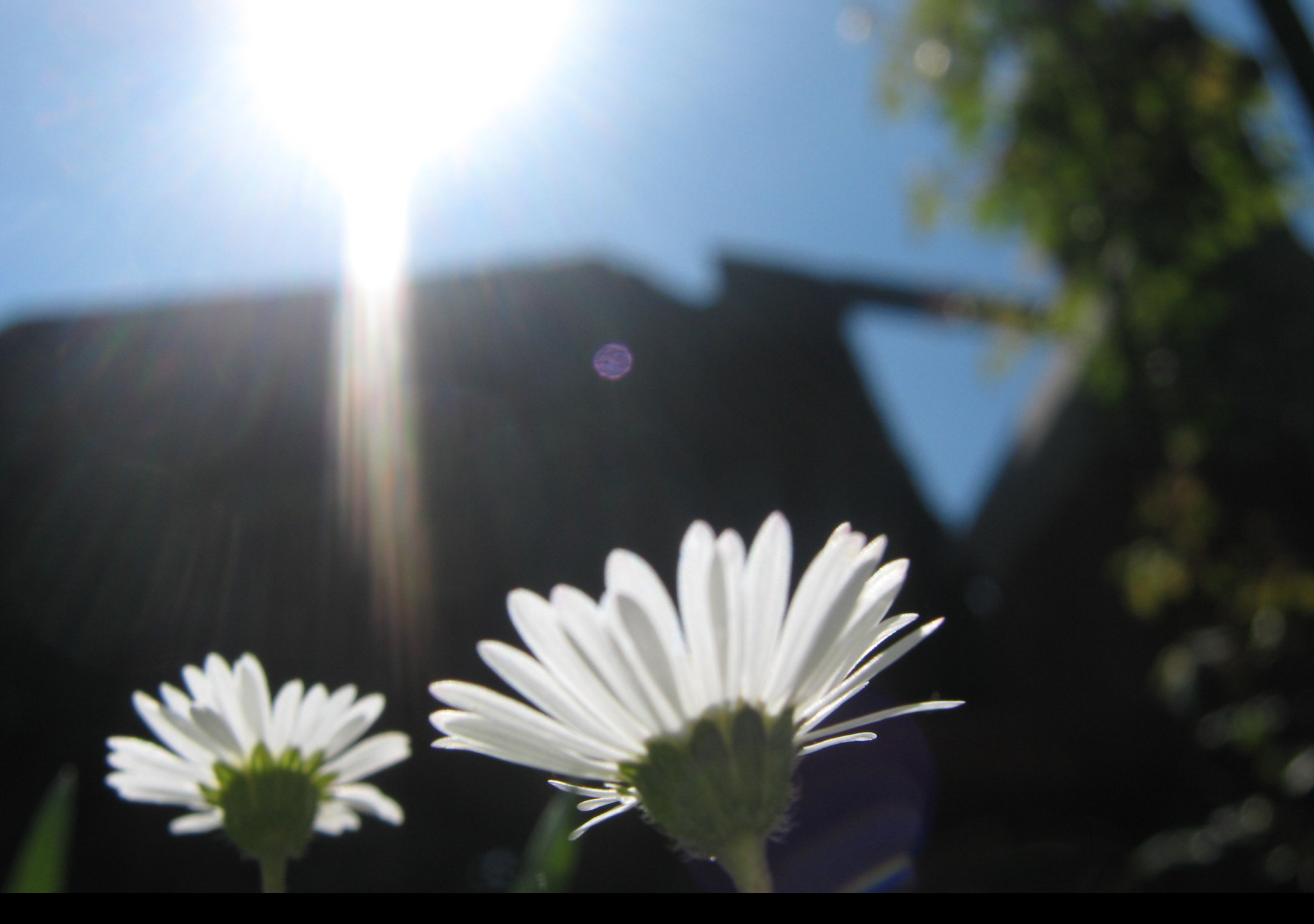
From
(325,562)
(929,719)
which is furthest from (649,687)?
(929,719)

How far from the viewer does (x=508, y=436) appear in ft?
17.5

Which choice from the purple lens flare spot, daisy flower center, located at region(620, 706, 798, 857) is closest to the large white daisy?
daisy flower center, located at region(620, 706, 798, 857)

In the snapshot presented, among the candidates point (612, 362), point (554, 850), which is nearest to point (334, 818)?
point (554, 850)

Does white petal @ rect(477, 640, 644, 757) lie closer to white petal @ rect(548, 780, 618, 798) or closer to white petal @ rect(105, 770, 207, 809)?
white petal @ rect(548, 780, 618, 798)

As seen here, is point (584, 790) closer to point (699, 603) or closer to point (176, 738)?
point (699, 603)

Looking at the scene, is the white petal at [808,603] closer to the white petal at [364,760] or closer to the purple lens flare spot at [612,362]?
the white petal at [364,760]

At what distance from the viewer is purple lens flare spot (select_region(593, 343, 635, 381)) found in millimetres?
5926

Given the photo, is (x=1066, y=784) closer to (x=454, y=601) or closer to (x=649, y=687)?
(x=454, y=601)

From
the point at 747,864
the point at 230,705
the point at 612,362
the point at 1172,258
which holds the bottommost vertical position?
the point at 747,864

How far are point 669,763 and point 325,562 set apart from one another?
171 inches

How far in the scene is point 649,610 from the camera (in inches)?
10.2

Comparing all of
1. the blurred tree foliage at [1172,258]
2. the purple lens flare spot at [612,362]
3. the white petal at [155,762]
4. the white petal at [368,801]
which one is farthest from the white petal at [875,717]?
the purple lens flare spot at [612,362]

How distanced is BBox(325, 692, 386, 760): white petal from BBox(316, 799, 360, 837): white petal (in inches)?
0.8

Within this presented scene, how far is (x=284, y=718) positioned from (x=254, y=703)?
25mm
